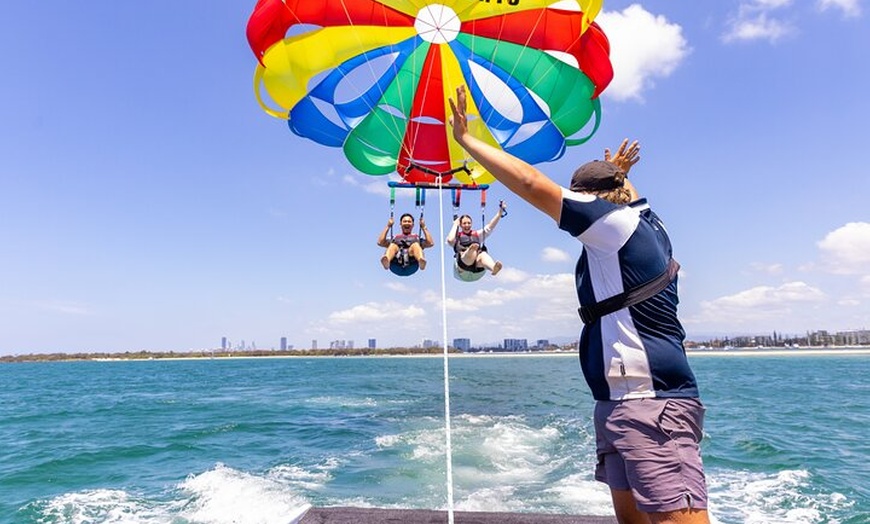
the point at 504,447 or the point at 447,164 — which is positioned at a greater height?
the point at 447,164

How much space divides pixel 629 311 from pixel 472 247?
475 cm

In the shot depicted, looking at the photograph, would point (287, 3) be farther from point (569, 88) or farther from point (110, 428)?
point (110, 428)

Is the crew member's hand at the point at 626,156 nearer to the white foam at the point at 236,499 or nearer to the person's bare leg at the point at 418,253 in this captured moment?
the person's bare leg at the point at 418,253

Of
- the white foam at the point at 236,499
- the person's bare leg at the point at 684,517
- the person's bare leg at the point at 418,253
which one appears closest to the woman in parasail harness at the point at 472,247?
the person's bare leg at the point at 418,253

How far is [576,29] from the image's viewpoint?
251 inches

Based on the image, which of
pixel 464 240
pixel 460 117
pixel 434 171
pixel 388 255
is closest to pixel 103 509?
pixel 388 255

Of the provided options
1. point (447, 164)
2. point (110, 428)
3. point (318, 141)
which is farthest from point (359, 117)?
point (110, 428)

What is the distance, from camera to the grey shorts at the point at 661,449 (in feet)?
6.19

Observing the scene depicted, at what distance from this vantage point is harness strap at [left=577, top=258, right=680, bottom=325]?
2.05 meters

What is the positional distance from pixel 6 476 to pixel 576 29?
1178cm

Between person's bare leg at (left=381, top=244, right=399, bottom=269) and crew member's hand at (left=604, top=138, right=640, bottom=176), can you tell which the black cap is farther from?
person's bare leg at (left=381, top=244, right=399, bottom=269)

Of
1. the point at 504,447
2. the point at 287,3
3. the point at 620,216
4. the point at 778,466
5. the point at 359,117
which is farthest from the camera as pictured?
the point at 504,447

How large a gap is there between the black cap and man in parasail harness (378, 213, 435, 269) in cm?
472

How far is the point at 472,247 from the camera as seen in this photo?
22.3 feet
